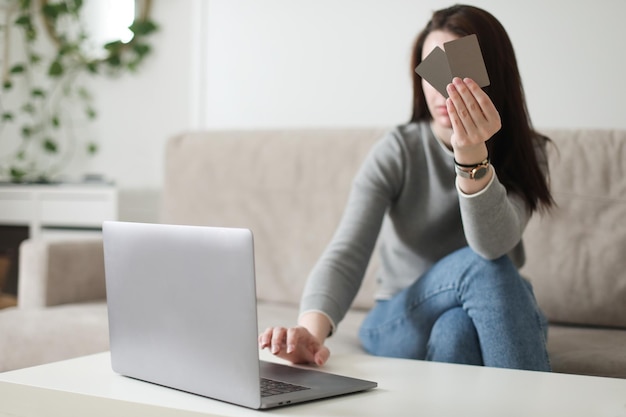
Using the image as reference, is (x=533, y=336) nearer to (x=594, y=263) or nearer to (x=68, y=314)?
(x=594, y=263)

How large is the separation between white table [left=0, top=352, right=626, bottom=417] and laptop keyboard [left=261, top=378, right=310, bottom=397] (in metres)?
0.04

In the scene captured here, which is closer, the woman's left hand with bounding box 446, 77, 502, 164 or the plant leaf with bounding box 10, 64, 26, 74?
the woman's left hand with bounding box 446, 77, 502, 164

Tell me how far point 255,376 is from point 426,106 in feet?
3.09

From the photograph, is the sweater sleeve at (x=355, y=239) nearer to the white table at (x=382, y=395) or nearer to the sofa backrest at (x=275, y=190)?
the white table at (x=382, y=395)

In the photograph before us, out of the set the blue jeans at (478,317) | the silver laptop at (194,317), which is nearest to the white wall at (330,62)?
the blue jeans at (478,317)

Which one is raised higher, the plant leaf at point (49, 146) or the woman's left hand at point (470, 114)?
the woman's left hand at point (470, 114)

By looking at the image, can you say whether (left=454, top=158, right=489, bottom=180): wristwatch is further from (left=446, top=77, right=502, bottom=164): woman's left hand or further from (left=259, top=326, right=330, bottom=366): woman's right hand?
(left=259, top=326, right=330, bottom=366): woman's right hand

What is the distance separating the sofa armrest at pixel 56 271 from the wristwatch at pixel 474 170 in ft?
4.07

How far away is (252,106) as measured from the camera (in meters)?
2.92

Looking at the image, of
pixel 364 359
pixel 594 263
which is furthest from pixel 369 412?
pixel 594 263

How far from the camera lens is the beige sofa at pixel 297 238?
1.89 metres

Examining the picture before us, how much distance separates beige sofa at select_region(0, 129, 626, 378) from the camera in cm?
189

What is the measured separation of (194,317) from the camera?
3.13ft

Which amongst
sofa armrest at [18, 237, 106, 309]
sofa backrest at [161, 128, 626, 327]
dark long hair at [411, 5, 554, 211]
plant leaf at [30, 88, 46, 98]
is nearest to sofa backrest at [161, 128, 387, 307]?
sofa backrest at [161, 128, 626, 327]
